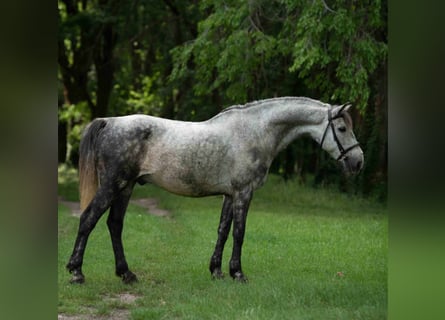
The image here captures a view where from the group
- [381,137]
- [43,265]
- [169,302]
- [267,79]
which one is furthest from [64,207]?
[43,265]

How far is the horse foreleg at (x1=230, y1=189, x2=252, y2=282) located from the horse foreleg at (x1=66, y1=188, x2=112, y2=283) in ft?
4.23

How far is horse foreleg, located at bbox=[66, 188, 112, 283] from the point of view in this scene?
6074 mm

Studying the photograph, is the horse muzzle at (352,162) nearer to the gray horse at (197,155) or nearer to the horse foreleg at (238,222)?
the gray horse at (197,155)

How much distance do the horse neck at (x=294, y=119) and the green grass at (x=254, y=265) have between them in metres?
1.51

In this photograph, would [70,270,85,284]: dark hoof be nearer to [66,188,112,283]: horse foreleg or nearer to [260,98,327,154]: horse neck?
[66,188,112,283]: horse foreleg

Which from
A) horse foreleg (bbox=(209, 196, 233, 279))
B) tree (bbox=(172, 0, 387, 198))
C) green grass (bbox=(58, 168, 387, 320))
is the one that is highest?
tree (bbox=(172, 0, 387, 198))

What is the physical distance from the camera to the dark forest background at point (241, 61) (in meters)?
10.4

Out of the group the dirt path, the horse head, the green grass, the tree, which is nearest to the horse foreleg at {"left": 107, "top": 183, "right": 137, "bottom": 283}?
the green grass

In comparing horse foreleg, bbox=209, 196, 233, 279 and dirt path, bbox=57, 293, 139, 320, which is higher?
horse foreleg, bbox=209, 196, 233, 279

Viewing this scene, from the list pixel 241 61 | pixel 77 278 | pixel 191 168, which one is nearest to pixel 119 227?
pixel 77 278

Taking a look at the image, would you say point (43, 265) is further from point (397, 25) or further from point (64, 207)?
point (64, 207)

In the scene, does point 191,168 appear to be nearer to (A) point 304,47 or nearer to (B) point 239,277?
(B) point 239,277

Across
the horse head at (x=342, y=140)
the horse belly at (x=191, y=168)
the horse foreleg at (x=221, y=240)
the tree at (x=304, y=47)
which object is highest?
the tree at (x=304, y=47)

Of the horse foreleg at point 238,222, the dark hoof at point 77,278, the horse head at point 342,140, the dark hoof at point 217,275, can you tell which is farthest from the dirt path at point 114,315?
the horse head at point 342,140
